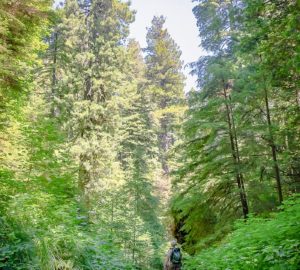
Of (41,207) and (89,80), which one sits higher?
(89,80)

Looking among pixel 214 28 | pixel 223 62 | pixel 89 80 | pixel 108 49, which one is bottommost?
pixel 223 62

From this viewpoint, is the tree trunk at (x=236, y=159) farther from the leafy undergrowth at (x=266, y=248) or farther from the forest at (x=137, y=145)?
the leafy undergrowth at (x=266, y=248)

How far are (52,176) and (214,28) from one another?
25.0 feet

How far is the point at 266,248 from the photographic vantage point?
16.3ft

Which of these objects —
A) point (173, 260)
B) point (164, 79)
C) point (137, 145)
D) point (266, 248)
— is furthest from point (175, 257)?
point (164, 79)

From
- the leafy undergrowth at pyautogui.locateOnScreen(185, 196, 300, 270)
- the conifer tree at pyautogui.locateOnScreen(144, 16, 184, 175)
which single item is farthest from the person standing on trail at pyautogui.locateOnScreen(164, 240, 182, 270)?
the conifer tree at pyautogui.locateOnScreen(144, 16, 184, 175)

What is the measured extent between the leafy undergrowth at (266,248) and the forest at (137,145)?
0.03 metres

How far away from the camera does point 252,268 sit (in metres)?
5.20

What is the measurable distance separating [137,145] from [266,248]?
71.6ft

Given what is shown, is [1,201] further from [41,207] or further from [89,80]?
[89,80]

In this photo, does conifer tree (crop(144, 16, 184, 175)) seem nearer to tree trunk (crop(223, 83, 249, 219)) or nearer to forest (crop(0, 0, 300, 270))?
forest (crop(0, 0, 300, 270))

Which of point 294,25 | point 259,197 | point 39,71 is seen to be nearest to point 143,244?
point 259,197

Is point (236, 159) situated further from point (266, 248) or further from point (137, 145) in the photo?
point (137, 145)

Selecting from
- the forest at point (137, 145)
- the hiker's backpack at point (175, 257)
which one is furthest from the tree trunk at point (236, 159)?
the hiker's backpack at point (175, 257)
